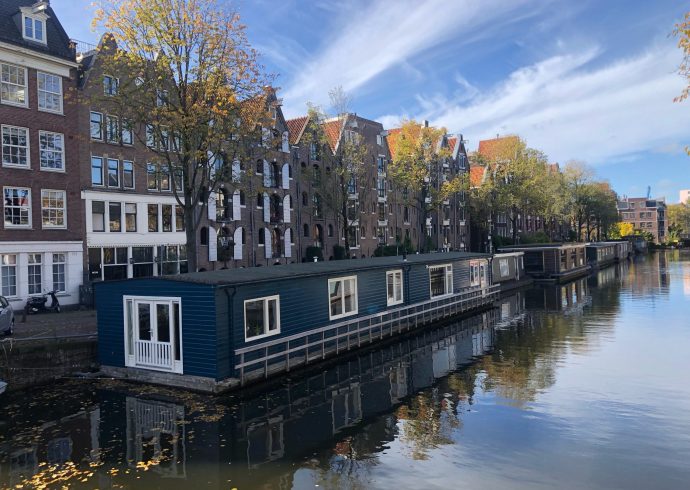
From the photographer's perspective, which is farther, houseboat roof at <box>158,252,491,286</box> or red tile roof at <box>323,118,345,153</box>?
red tile roof at <box>323,118,345,153</box>

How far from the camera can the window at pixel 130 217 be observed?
34.5m

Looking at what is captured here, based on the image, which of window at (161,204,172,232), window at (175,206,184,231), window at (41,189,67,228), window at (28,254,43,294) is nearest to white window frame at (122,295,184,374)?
window at (28,254,43,294)

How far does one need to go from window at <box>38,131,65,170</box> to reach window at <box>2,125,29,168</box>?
0.79m

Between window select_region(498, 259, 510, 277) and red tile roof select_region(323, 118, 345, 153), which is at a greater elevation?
red tile roof select_region(323, 118, 345, 153)

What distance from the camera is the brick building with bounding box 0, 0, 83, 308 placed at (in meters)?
28.0

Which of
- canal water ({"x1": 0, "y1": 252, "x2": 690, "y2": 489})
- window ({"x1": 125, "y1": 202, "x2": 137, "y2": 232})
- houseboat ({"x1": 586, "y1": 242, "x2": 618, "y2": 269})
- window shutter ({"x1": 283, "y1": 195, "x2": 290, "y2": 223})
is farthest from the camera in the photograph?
houseboat ({"x1": 586, "y1": 242, "x2": 618, "y2": 269})

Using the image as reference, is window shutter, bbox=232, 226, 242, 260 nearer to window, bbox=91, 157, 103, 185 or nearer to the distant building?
window, bbox=91, 157, 103, 185

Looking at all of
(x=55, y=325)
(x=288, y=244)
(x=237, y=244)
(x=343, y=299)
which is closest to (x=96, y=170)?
(x=237, y=244)

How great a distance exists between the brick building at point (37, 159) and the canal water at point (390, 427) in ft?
45.7

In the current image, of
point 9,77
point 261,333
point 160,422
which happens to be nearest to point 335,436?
point 160,422

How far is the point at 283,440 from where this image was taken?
13219 millimetres

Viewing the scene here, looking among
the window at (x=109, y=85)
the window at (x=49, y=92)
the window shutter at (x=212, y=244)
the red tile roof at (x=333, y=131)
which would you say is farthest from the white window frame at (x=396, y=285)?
the red tile roof at (x=333, y=131)

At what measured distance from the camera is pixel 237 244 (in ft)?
139

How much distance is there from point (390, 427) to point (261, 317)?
260 inches
